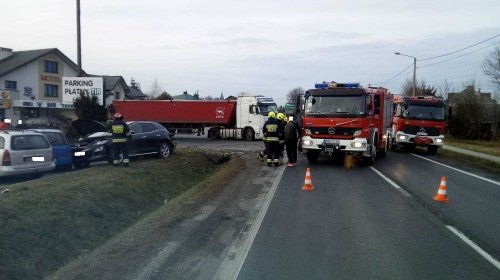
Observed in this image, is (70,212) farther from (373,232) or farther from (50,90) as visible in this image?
(50,90)

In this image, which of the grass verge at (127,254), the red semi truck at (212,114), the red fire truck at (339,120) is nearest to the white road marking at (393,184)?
the red fire truck at (339,120)

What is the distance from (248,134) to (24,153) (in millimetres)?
21959

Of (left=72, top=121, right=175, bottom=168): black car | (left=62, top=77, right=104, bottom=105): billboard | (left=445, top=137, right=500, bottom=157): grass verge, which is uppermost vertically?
(left=62, top=77, right=104, bottom=105): billboard

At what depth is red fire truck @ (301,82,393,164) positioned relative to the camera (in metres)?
15.9

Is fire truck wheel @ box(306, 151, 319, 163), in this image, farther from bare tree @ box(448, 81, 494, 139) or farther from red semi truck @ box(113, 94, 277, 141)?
bare tree @ box(448, 81, 494, 139)

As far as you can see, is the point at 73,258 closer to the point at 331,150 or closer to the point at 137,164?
the point at 137,164

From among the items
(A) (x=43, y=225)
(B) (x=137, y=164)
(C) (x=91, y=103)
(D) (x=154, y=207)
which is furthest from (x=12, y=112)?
(A) (x=43, y=225)

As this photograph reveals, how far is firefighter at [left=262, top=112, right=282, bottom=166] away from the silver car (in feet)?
22.9

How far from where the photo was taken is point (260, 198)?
10.6m

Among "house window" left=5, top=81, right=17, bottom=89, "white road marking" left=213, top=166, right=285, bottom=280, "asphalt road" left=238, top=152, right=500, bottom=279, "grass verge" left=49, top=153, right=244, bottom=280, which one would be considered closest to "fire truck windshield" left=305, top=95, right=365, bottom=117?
"asphalt road" left=238, top=152, right=500, bottom=279

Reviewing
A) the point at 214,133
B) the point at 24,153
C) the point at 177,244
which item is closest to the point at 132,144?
the point at 24,153

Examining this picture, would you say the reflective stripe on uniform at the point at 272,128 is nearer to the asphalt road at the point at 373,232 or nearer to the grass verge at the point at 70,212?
the asphalt road at the point at 373,232

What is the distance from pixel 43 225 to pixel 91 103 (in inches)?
756

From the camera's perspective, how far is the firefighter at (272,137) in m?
16.3
